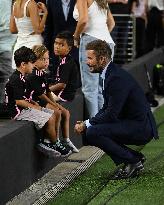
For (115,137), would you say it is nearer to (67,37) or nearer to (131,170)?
(131,170)

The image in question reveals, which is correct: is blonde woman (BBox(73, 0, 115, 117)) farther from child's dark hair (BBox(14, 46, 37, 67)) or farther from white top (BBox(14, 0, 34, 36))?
child's dark hair (BBox(14, 46, 37, 67))

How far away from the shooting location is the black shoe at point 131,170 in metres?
9.38

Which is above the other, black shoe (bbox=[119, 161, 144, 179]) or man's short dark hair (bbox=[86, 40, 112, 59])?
man's short dark hair (bbox=[86, 40, 112, 59])

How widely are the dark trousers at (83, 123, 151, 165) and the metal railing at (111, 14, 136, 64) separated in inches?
288

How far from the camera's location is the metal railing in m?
16.7

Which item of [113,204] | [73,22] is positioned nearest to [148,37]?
[73,22]

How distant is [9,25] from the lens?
11906mm

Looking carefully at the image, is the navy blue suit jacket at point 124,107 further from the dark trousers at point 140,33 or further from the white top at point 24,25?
the dark trousers at point 140,33

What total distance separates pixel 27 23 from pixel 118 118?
8.86 feet

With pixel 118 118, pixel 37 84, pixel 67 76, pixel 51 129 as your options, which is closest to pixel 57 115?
pixel 51 129

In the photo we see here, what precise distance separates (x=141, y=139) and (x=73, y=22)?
3.35 m

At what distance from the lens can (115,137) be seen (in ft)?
30.7

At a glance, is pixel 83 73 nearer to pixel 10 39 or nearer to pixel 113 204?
pixel 10 39

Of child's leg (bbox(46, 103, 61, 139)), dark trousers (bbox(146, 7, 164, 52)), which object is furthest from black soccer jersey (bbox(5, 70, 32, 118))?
dark trousers (bbox(146, 7, 164, 52))
